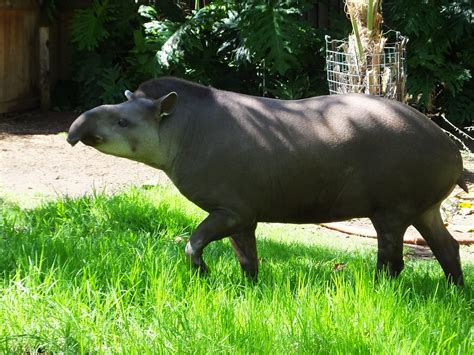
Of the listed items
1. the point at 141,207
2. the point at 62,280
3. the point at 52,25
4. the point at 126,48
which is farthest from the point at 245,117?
the point at 52,25

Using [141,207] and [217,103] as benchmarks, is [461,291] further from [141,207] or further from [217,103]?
[141,207]

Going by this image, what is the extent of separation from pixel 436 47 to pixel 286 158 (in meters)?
7.79

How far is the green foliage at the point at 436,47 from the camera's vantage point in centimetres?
1189

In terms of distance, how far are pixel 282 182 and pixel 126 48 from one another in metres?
9.99

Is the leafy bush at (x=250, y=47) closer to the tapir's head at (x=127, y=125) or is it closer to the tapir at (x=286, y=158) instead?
the tapir at (x=286, y=158)

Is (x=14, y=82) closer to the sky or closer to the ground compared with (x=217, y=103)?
closer to the ground

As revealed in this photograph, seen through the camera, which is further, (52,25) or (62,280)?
(52,25)

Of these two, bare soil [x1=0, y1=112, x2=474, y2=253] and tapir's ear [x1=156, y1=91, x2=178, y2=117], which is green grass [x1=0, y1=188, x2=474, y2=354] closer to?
tapir's ear [x1=156, y1=91, x2=178, y2=117]

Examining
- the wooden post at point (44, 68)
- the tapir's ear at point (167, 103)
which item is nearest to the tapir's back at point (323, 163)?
the tapir's ear at point (167, 103)

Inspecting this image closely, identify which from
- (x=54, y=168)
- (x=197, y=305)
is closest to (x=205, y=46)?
(x=54, y=168)

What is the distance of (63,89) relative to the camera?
1512 cm

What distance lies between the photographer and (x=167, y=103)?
16.6 feet

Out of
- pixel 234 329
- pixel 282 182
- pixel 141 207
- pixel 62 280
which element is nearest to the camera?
pixel 234 329

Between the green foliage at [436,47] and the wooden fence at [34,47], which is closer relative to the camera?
the green foliage at [436,47]
